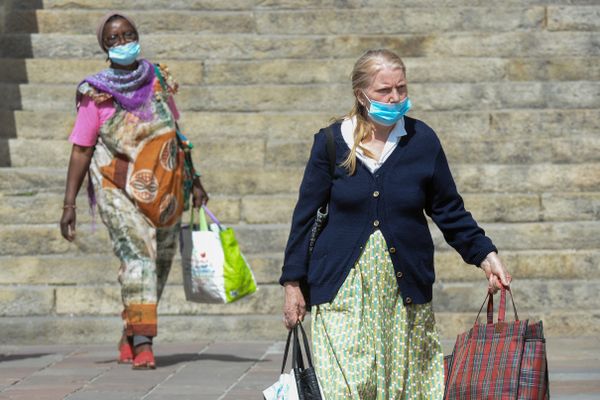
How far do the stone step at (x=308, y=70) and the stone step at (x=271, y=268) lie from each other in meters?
2.52

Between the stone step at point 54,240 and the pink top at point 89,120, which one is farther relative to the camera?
the stone step at point 54,240

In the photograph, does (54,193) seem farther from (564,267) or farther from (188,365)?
(564,267)

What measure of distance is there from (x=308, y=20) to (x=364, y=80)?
7.75 meters

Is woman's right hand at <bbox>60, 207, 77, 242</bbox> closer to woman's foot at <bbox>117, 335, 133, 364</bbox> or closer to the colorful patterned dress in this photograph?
the colorful patterned dress

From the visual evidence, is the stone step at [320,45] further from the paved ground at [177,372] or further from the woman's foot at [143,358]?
the woman's foot at [143,358]

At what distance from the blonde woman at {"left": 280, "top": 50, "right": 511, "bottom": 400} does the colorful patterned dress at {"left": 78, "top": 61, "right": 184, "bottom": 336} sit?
3.08m

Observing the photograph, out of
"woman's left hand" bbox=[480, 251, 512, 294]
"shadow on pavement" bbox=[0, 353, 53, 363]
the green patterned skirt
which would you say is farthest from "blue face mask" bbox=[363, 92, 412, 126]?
"shadow on pavement" bbox=[0, 353, 53, 363]

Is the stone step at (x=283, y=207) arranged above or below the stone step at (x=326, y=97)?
below

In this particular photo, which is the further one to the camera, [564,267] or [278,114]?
[278,114]

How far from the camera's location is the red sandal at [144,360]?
789cm

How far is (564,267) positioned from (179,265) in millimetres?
2549

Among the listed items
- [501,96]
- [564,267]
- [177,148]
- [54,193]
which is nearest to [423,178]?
[177,148]

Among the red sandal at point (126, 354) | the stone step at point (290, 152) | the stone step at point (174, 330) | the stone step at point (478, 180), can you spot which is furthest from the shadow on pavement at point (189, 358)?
the stone step at point (290, 152)

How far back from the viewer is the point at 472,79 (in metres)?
11.8
